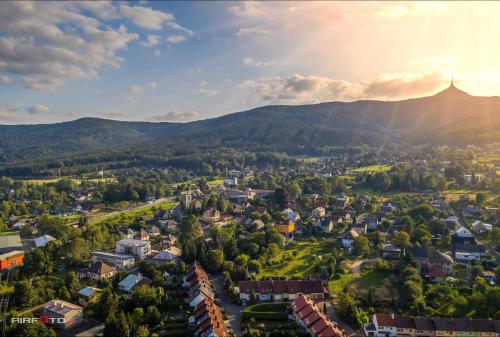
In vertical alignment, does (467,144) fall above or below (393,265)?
above

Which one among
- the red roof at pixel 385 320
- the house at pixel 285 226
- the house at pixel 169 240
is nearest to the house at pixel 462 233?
the house at pixel 285 226

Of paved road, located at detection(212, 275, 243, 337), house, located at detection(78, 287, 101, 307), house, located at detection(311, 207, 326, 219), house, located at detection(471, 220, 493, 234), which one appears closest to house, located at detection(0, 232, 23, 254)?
house, located at detection(78, 287, 101, 307)

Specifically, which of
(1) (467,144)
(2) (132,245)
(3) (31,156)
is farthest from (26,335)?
(3) (31,156)

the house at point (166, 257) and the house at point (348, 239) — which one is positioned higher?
the house at point (166, 257)

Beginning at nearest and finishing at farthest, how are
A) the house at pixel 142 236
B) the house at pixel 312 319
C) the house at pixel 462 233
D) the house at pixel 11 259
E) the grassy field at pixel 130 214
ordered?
the house at pixel 312 319
the house at pixel 11 259
the house at pixel 462 233
the house at pixel 142 236
the grassy field at pixel 130 214

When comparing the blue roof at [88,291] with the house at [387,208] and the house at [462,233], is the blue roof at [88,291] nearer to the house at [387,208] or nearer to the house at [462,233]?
the house at [462,233]

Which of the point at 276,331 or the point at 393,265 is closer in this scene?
the point at 276,331

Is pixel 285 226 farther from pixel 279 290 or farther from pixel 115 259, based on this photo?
pixel 115 259

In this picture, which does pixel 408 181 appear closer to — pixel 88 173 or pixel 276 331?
pixel 276 331
